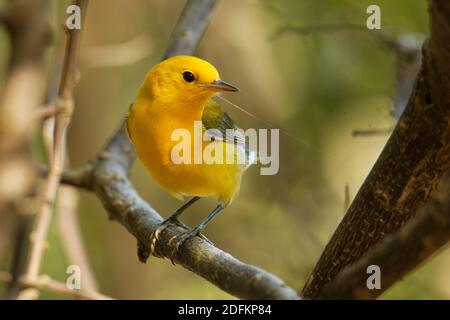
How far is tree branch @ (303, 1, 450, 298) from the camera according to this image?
1969 mm

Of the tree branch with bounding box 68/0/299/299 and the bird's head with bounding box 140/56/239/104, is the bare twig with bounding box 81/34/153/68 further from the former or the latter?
the bird's head with bounding box 140/56/239/104

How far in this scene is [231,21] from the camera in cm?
465

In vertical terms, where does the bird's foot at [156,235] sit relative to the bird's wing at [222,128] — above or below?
below

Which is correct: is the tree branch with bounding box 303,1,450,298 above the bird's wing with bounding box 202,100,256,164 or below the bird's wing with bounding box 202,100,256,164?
below

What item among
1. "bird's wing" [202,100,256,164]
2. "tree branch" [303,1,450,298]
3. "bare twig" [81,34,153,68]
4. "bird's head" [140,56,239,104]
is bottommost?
"tree branch" [303,1,450,298]

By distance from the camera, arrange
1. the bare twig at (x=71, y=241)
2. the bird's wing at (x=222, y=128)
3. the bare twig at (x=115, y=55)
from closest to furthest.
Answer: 1. the bird's wing at (x=222, y=128)
2. the bare twig at (x=71, y=241)
3. the bare twig at (x=115, y=55)

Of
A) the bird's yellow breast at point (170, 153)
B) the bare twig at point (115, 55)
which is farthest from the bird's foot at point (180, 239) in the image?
the bare twig at point (115, 55)

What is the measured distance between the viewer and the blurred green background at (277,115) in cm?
409

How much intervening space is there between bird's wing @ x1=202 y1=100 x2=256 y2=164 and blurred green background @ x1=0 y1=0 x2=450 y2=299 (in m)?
0.64

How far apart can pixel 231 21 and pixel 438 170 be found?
2.71 metres

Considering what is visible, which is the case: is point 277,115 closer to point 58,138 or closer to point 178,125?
point 178,125

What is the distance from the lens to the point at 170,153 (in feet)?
8.93

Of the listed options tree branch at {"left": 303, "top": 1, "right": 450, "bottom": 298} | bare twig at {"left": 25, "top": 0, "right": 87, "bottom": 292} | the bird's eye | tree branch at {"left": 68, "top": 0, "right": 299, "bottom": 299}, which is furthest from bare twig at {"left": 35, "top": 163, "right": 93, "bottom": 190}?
tree branch at {"left": 303, "top": 1, "right": 450, "bottom": 298}

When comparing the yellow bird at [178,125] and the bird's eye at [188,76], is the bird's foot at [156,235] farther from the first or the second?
the bird's eye at [188,76]
